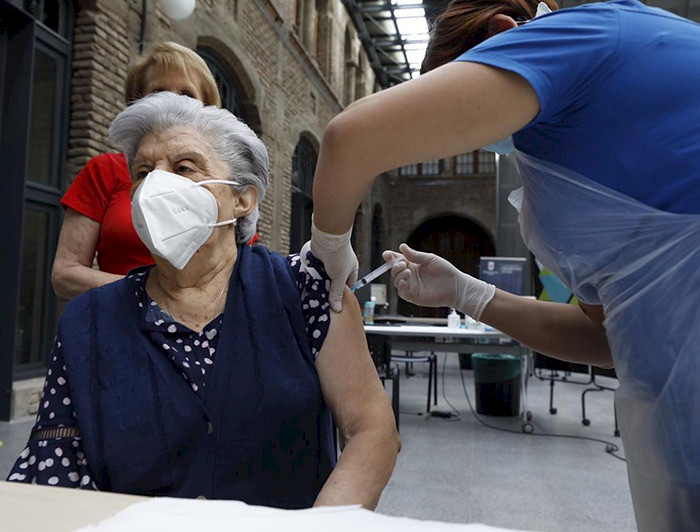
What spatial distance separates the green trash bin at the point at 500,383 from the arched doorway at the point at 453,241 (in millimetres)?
12283

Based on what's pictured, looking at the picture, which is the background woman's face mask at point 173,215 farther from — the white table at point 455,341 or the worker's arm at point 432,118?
the white table at point 455,341

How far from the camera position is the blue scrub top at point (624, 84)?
0.80 meters

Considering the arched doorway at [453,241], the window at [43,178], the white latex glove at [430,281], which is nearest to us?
the white latex glove at [430,281]

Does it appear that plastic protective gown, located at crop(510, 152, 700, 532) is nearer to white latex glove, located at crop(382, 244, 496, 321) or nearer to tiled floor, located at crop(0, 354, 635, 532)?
white latex glove, located at crop(382, 244, 496, 321)

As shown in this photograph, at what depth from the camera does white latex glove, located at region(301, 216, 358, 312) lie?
3.68ft

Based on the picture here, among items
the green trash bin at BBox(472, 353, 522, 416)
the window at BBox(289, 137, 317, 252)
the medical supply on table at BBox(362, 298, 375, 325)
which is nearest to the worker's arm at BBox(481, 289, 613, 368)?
the green trash bin at BBox(472, 353, 522, 416)

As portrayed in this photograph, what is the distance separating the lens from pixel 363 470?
1.14m

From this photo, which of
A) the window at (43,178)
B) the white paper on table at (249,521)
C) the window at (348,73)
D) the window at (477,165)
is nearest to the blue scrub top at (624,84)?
the white paper on table at (249,521)

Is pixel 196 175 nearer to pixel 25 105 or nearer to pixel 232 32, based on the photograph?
pixel 25 105

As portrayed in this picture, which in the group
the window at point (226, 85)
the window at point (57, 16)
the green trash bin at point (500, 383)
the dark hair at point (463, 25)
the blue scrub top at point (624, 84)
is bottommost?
the green trash bin at point (500, 383)

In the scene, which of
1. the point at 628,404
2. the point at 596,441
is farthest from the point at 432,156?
the point at 596,441

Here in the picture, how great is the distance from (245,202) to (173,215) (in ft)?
0.73

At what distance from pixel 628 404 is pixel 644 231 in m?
0.28

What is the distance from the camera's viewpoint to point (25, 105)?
4496mm
